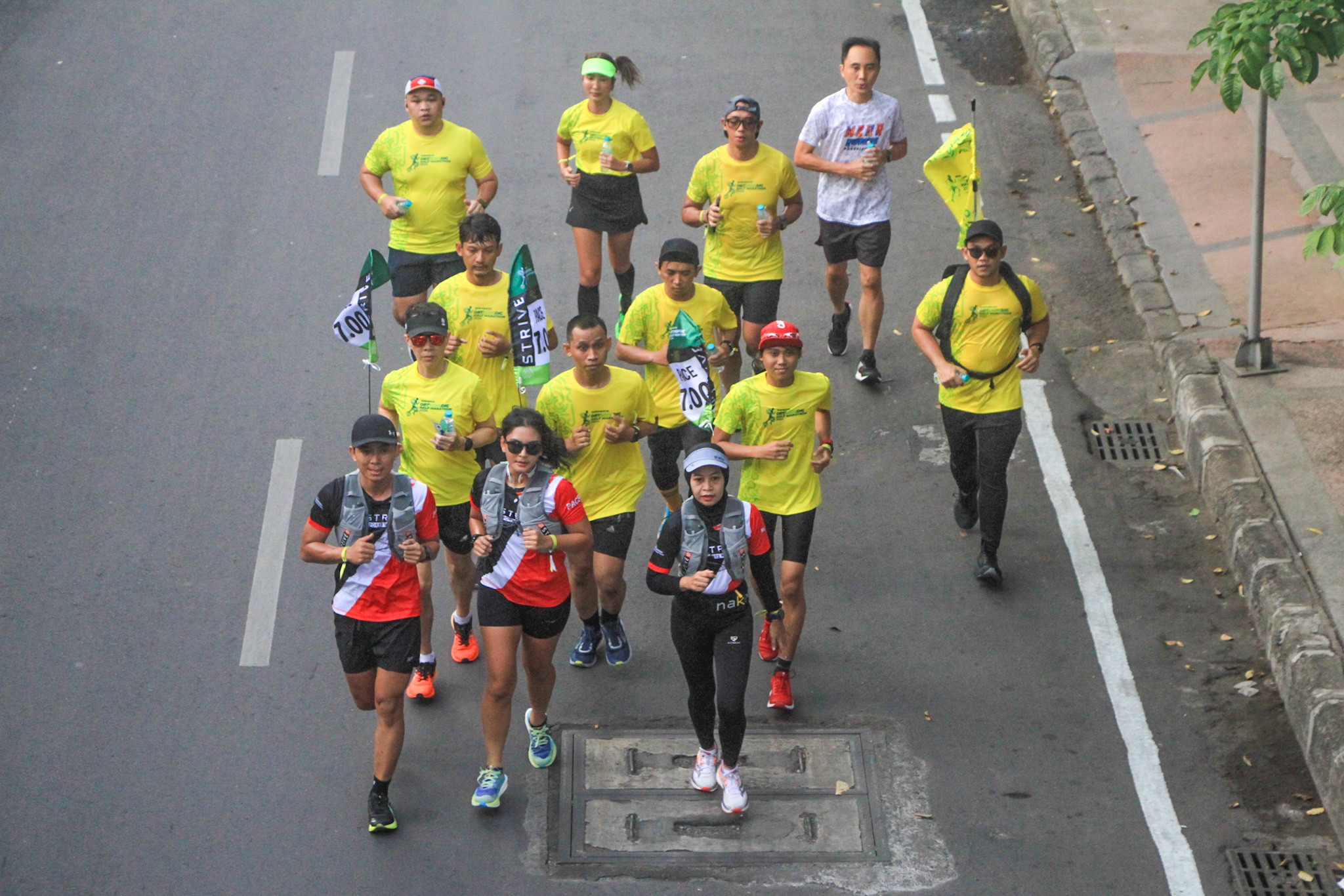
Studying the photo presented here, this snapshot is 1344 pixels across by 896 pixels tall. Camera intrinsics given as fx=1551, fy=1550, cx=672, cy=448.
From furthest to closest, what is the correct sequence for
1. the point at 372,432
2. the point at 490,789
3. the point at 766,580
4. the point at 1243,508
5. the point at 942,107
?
the point at 942,107 < the point at 1243,508 < the point at 766,580 < the point at 490,789 < the point at 372,432

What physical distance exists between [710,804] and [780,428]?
2.02m

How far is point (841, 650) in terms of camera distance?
8930mm

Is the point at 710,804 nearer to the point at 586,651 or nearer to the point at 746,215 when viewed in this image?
the point at 586,651

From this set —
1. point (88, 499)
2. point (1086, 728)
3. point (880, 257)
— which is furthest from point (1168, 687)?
point (88, 499)

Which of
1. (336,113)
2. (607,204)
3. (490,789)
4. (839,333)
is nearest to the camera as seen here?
(490,789)

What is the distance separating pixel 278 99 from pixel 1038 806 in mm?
10117

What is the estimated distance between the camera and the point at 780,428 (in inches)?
329

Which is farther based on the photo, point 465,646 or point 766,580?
point 465,646

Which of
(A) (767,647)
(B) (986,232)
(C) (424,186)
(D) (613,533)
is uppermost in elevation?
(B) (986,232)

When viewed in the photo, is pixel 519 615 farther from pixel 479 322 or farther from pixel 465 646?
pixel 479 322

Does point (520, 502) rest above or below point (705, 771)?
above

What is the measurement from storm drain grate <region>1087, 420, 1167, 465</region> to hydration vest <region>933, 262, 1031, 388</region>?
171cm

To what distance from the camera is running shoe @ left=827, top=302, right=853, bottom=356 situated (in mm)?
11234

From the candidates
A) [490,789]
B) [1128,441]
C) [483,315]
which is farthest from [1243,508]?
[490,789]
